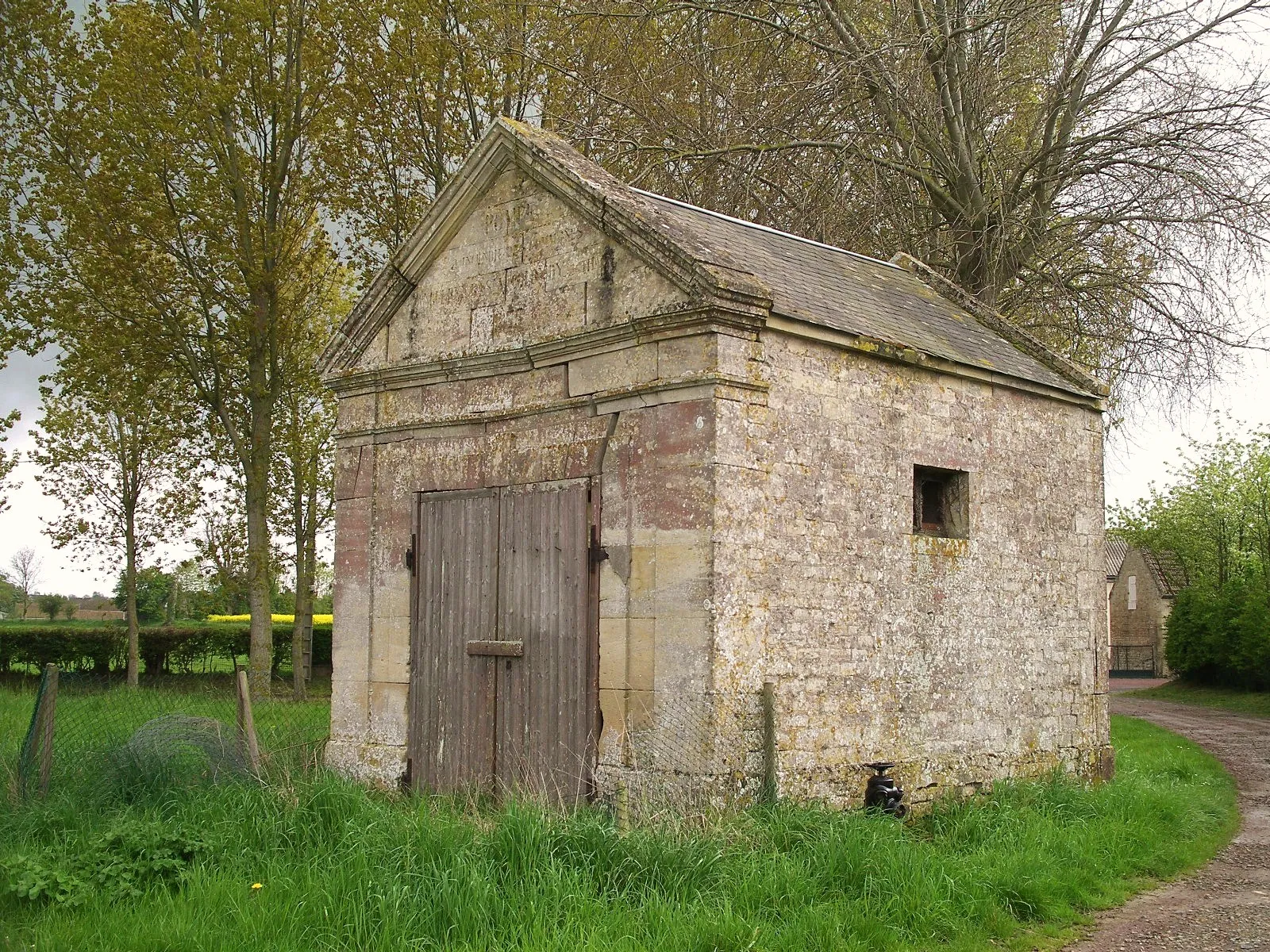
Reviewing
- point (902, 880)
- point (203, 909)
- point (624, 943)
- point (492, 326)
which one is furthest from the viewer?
point (492, 326)

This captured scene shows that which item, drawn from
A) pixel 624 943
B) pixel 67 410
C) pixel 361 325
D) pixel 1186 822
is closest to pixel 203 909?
pixel 624 943

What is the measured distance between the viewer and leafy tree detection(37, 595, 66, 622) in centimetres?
4372

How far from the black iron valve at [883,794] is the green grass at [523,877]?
0.47ft

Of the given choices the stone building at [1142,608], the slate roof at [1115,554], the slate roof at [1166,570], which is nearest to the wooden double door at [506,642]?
the stone building at [1142,608]

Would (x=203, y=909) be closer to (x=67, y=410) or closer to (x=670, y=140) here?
(x=670, y=140)

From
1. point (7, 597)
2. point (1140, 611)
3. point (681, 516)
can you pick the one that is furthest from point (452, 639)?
point (1140, 611)

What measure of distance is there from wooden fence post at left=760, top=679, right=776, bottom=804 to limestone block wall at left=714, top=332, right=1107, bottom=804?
0.11 m

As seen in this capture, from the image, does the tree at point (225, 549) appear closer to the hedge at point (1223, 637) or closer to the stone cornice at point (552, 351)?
the stone cornice at point (552, 351)

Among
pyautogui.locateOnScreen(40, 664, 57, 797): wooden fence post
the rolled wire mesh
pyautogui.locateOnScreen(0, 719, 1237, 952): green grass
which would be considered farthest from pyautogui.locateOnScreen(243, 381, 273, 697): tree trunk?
pyautogui.locateOnScreen(0, 719, 1237, 952): green grass

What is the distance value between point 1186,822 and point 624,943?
6318 mm

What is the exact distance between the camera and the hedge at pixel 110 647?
883 inches

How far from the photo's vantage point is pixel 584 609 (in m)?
8.00

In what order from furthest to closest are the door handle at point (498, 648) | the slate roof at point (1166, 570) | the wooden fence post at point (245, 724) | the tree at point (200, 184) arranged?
1. the slate roof at point (1166, 570)
2. the tree at point (200, 184)
3. the wooden fence post at point (245, 724)
4. the door handle at point (498, 648)

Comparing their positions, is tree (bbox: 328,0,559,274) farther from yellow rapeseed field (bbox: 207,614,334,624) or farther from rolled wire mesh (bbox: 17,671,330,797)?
yellow rapeseed field (bbox: 207,614,334,624)
